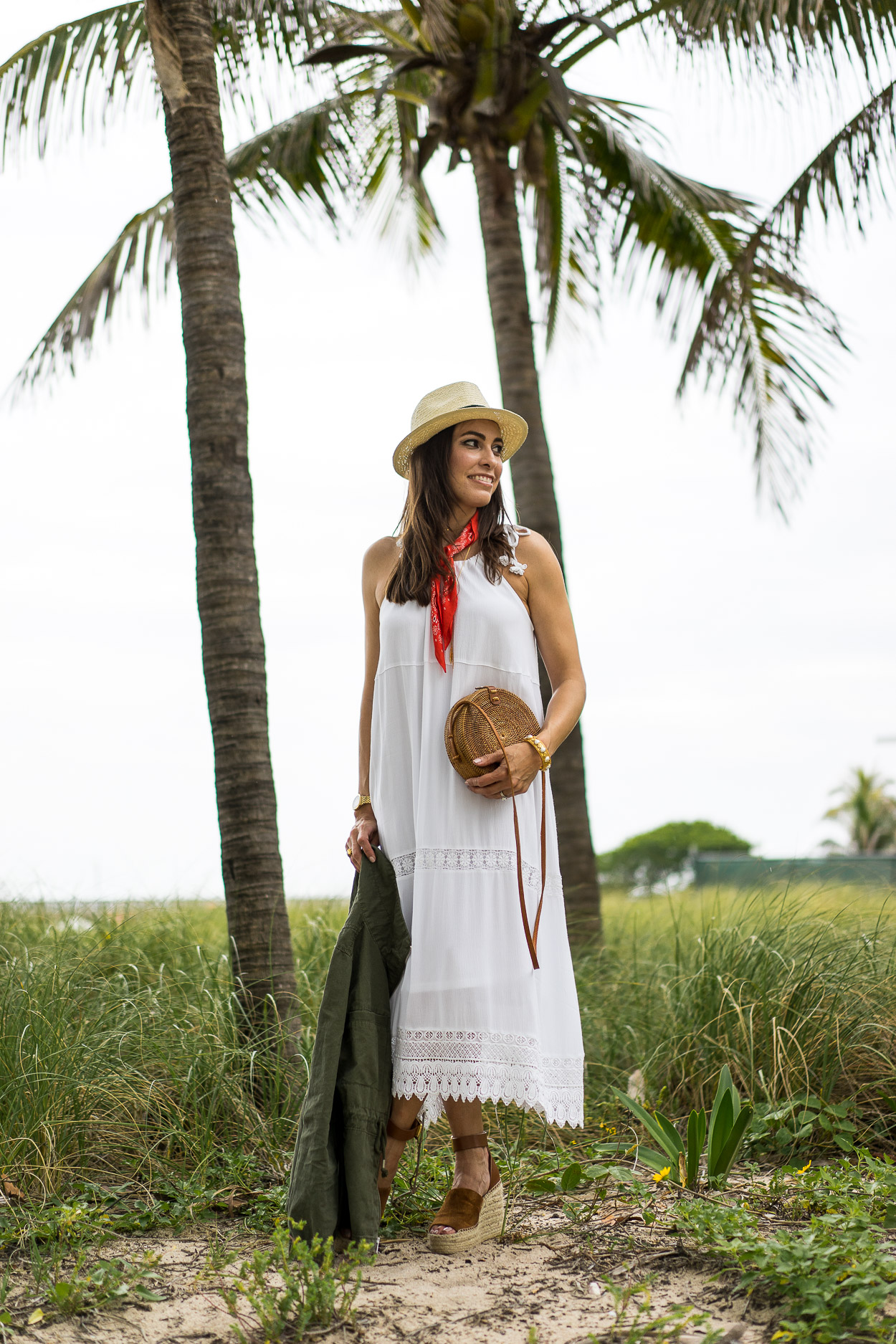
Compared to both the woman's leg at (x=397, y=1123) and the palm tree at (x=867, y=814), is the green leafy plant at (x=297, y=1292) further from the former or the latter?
the palm tree at (x=867, y=814)

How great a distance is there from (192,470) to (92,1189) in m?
2.58

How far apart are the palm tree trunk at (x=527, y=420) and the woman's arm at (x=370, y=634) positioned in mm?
3683

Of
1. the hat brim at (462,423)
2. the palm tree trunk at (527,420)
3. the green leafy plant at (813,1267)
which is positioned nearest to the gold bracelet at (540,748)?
the hat brim at (462,423)

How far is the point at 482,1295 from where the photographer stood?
105 inches

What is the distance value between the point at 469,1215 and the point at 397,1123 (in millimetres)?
305

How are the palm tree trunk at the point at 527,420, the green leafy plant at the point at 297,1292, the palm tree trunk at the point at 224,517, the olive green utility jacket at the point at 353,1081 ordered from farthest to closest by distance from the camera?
1. the palm tree trunk at the point at 527,420
2. the palm tree trunk at the point at 224,517
3. the olive green utility jacket at the point at 353,1081
4. the green leafy plant at the point at 297,1292

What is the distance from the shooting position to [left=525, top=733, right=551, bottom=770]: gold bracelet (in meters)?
2.96

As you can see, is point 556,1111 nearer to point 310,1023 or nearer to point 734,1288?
point 734,1288

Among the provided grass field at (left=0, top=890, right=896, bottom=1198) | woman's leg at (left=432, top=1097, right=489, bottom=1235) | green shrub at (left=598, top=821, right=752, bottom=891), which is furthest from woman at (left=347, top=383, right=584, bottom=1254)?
green shrub at (left=598, top=821, right=752, bottom=891)

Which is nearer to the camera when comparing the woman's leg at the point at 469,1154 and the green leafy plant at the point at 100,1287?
the green leafy plant at the point at 100,1287

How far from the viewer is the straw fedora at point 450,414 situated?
3203mm

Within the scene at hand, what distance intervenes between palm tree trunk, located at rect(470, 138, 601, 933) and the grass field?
187 centimetres

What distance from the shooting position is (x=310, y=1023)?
430 centimetres

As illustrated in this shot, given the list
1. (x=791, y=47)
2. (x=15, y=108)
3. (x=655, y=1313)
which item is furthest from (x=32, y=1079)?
(x=791, y=47)
